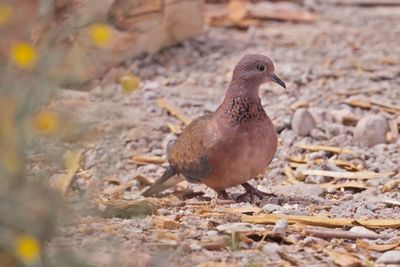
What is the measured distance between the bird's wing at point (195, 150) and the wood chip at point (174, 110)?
1.64 m

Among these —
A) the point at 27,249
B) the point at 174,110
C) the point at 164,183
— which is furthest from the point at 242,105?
the point at 27,249

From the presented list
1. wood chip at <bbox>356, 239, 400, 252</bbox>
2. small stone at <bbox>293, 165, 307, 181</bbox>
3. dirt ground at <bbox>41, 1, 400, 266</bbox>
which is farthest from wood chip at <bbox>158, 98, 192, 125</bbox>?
wood chip at <bbox>356, 239, 400, 252</bbox>

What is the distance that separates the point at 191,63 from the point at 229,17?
1764 millimetres

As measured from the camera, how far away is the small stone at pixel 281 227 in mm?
4031

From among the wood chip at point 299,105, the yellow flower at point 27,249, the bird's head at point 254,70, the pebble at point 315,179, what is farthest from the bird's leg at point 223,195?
the yellow flower at point 27,249

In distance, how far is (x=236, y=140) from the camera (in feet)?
15.5

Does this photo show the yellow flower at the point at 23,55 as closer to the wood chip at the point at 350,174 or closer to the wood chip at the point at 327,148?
the wood chip at the point at 350,174

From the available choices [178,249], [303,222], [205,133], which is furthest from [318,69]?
[178,249]

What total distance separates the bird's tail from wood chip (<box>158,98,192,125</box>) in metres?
1.43

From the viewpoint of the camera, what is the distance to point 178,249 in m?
3.62

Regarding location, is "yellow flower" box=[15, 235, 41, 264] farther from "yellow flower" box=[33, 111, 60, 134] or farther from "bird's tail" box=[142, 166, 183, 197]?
"bird's tail" box=[142, 166, 183, 197]

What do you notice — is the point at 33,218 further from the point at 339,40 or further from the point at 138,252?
the point at 339,40

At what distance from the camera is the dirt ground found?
142 inches

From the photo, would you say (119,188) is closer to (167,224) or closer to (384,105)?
(167,224)
